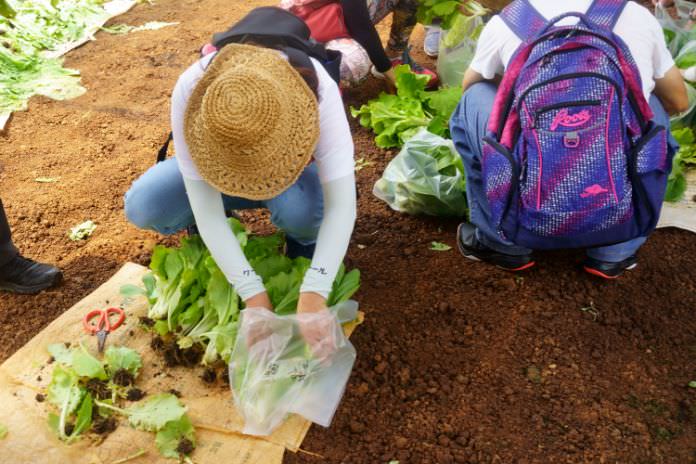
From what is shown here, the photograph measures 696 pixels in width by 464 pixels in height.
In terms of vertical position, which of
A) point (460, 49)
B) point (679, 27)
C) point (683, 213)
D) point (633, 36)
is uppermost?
point (633, 36)

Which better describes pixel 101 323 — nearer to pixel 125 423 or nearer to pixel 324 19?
pixel 125 423

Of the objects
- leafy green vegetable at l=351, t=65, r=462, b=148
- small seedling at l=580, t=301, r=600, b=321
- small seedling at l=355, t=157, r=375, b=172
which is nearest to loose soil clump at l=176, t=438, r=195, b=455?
small seedling at l=580, t=301, r=600, b=321

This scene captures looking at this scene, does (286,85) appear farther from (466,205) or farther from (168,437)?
(466,205)

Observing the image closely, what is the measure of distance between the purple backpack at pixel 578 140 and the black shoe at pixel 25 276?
76.6 inches

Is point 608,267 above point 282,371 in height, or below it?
below

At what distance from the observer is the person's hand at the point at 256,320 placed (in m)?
1.86

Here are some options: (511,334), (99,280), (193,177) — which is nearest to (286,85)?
(193,177)

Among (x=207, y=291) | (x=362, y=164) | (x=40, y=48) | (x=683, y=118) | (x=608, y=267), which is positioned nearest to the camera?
(x=207, y=291)

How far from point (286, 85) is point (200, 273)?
0.95 meters

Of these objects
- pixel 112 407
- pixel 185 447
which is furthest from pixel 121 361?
pixel 185 447

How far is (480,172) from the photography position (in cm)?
236

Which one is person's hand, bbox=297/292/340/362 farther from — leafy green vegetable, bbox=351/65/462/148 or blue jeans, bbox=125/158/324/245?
leafy green vegetable, bbox=351/65/462/148

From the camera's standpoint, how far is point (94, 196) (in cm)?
313

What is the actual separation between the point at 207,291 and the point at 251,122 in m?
0.93
